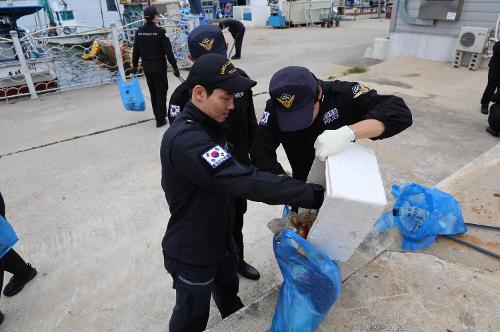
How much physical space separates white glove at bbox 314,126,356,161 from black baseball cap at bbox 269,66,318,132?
237mm

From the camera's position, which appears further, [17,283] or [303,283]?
[17,283]

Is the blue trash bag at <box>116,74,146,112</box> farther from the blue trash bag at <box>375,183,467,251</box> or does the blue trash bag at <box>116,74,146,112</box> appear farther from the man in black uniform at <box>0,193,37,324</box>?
the blue trash bag at <box>375,183,467,251</box>

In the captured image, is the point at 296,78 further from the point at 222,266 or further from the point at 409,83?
the point at 409,83

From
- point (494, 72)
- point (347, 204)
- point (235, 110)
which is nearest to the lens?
point (347, 204)

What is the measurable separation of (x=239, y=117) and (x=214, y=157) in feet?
3.74

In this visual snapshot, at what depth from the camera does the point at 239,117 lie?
2.43 m

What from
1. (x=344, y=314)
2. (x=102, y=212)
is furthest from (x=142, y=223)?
(x=344, y=314)

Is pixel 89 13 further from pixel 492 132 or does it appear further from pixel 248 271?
pixel 248 271

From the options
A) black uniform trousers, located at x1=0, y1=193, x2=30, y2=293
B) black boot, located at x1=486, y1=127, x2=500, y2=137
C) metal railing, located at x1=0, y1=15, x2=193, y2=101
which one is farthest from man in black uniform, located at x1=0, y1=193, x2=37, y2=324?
metal railing, located at x1=0, y1=15, x2=193, y2=101

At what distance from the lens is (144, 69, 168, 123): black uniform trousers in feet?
18.2

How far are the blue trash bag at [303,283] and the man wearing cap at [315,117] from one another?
1.30ft

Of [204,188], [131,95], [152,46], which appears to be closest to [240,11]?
[131,95]

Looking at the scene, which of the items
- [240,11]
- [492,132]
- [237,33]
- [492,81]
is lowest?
[492,132]

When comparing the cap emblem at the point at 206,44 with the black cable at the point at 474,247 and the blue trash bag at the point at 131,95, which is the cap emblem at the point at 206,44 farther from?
the blue trash bag at the point at 131,95
